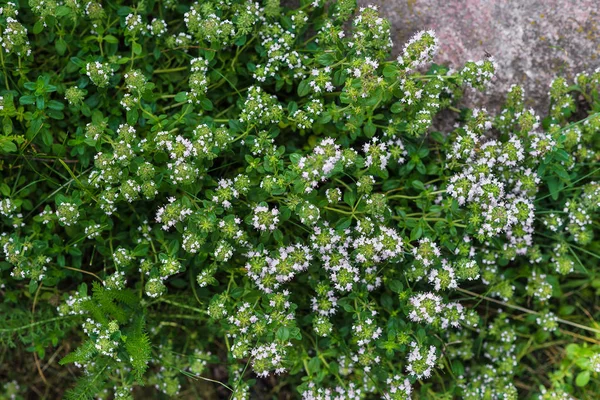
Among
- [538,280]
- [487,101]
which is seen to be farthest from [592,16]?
[538,280]

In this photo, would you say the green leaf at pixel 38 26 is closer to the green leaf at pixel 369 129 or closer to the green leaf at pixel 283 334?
the green leaf at pixel 369 129

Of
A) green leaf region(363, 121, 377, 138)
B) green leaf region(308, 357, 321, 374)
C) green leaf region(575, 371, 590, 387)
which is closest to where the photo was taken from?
green leaf region(363, 121, 377, 138)

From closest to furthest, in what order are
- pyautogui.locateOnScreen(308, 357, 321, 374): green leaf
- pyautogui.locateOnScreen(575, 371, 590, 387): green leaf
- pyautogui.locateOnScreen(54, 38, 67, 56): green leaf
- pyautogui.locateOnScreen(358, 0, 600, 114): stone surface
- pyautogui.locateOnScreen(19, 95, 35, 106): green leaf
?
1. pyautogui.locateOnScreen(19, 95, 35, 106): green leaf
2. pyautogui.locateOnScreen(54, 38, 67, 56): green leaf
3. pyautogui.locateOnScreen(308, 357, 321, 374): green leaf
4. pyautogui.locateOnScreen(358, 0, 600, 114): stone surface
5. pyautogui.locateOnScreen(575, 371, 590, 387): green leaf

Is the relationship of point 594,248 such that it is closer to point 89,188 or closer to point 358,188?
point 358,188

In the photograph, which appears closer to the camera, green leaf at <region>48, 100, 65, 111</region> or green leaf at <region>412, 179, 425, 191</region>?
green leaf at <region>48, 100, 65, 111</region>

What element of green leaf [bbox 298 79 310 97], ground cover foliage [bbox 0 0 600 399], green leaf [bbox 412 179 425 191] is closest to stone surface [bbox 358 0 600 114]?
ground cover foliage [bbox 0 0 600 399]

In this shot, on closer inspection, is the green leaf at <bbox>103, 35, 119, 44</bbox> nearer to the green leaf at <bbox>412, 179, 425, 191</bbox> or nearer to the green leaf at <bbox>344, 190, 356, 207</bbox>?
the green leaf at <bbox>344, 190, 356, 207</bbox>

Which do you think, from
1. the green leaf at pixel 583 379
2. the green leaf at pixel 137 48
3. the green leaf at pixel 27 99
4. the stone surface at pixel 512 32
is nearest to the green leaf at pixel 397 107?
the stone surface at pixel 512 32
